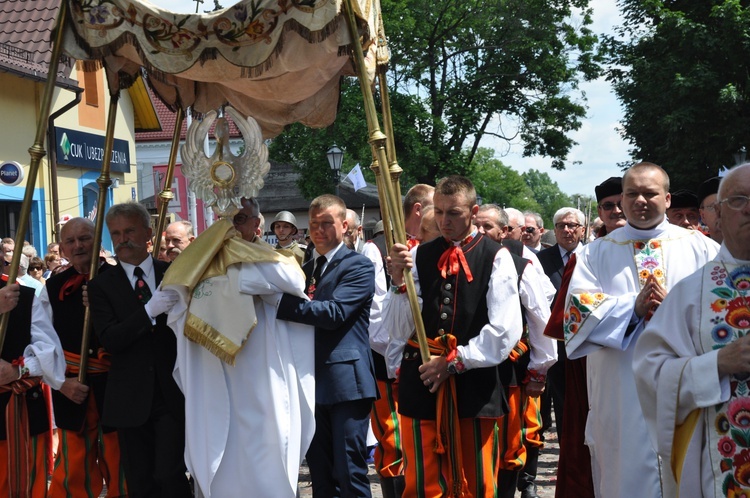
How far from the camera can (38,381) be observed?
6.06m

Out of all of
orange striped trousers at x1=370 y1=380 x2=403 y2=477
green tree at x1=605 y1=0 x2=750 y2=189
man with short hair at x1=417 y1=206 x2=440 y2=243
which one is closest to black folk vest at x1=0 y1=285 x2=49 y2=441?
orange striped trousers at x1=370 y1=380 x2=403 y2=477

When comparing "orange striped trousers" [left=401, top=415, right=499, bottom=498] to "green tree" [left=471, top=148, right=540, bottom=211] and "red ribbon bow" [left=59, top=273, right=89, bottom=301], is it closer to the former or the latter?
"red ribbon bow" [left=59, top=273, right=89, bottom=301]

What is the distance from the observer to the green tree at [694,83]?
830 inches

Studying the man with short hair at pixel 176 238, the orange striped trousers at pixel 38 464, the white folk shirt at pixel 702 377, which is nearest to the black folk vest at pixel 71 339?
the orange striped trousers at pixel 38 464

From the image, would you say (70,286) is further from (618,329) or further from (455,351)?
(618,329)

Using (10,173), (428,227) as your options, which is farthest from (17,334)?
(10,173)

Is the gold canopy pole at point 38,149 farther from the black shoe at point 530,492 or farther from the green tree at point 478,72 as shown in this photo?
the green tree at point 478,72

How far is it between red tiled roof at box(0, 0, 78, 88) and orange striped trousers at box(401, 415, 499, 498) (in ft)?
45.0

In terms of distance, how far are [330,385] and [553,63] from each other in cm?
2694

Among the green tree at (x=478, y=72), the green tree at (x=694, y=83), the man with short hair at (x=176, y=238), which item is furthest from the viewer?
the green tree at (x=478, y=72)

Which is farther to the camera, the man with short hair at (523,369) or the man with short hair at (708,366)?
the man with short hair at (523,369)

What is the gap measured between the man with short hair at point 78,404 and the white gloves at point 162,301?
767mm

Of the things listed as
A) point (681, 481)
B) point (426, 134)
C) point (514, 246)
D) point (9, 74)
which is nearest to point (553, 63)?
point (426, 134)

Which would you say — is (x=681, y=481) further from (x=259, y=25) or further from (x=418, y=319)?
(x=259, y=25)
